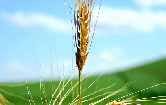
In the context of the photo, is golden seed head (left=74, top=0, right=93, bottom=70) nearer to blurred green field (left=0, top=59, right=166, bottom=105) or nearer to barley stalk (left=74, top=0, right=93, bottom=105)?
barley stalk (left=74, top=0, right=93, bottom=105)

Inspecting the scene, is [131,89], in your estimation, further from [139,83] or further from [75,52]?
[75,52]

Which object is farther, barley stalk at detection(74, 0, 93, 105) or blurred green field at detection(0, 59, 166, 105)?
blurred green field at detection(0, 59, 166, 105)

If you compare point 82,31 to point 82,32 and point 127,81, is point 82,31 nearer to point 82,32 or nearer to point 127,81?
point 82,32

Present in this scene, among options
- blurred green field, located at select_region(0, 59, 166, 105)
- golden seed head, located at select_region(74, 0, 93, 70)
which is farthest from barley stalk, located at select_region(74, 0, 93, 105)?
blurred green field, located at select_region(0, 59, 166, 105)

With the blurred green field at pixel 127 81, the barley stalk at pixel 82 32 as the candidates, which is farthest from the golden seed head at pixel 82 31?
the blurred green field at pixel 127 81

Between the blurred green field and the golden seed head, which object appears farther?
the blurred green field

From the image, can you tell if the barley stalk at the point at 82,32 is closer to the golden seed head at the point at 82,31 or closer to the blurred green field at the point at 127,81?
the golden seed head at the point at 82,31

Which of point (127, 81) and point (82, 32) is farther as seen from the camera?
point (127, 81)

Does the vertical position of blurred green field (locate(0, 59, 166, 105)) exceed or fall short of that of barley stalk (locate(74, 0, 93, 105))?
it exceeds it

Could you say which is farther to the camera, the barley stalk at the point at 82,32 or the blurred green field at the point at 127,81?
the blurred green field at the point at 127,81

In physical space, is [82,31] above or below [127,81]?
below

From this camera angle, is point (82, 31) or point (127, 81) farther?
point (127, 81)

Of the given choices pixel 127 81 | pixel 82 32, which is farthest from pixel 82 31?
pixel 127 81

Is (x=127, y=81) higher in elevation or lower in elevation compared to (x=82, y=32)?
higher
